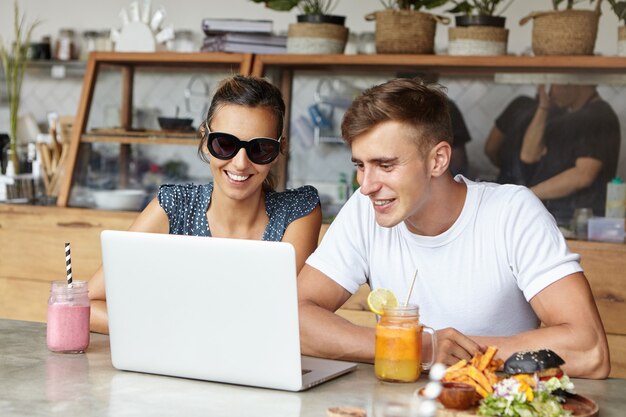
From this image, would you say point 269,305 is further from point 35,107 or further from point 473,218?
point 35,107

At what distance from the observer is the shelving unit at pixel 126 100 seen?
4352 millimetres

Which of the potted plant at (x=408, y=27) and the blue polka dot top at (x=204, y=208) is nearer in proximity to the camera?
the blue polka dot top at (x=204, y=208)

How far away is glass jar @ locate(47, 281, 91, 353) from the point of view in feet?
6.75

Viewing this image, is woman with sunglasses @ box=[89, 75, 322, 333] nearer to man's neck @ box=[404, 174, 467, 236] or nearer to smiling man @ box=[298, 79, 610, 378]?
smiling man @ box=[298, 79, 610, 378]

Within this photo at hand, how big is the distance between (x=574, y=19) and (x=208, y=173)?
5.62ft

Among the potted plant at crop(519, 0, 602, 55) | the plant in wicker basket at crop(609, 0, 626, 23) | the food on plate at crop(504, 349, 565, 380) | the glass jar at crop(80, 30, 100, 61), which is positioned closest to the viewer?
the food on plate at crop(504, 349, 565, 380)

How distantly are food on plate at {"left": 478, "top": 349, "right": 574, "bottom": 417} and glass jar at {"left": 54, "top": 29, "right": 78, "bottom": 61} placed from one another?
4.03 metres

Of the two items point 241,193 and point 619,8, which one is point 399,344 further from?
point 619,8

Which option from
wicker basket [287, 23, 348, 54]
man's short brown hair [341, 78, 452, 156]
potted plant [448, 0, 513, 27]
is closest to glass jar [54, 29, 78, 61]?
wicker basket [287, 23, 348, 54]

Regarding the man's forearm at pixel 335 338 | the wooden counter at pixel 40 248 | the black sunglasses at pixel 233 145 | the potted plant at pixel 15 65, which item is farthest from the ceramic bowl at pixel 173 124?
the man's forearm at pixel 335 338

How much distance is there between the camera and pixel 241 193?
2.58 metres

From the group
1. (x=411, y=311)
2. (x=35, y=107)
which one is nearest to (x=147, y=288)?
(x=411, y=311)

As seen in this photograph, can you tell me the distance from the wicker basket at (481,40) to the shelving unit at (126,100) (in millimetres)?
968

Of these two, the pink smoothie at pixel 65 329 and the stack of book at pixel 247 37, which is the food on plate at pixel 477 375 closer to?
the pink smoothie at pixel 65 329
